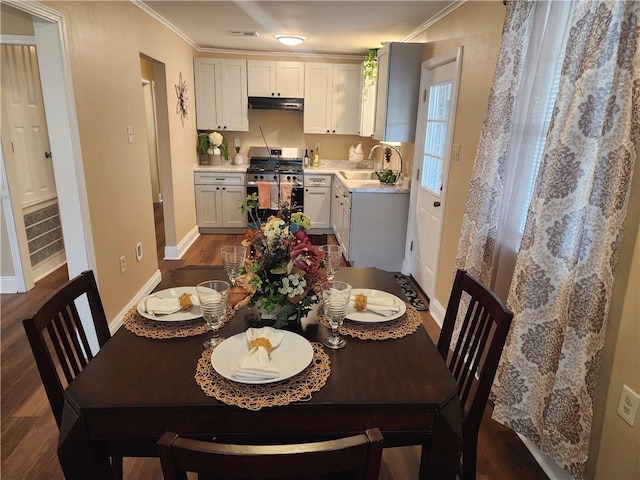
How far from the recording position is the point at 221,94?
17.1 feet

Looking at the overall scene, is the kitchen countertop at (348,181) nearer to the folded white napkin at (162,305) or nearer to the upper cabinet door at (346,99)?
the upper cabinet door at (346,99)

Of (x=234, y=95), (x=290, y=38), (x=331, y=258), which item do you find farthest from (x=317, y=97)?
(x=331, y=258)

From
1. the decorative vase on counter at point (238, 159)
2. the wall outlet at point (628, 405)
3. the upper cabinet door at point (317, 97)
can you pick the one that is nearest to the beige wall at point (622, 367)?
the wall outlet at point (628, 405)

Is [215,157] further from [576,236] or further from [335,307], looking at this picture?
[576,236]

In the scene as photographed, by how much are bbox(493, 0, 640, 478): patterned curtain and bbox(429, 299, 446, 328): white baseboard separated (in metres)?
1.27

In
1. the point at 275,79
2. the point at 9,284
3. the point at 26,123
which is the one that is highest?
the point at 275,79

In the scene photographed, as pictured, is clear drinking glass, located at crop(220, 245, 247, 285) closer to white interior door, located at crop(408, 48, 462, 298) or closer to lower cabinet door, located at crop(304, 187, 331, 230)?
white interior door, located at crop(408, 48, 462, 298)

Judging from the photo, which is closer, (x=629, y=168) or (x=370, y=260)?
(x=629, y=168)

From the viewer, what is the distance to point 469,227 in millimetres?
2348

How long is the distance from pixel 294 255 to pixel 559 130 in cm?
116

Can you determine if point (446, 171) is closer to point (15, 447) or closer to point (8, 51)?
point (15, 447)

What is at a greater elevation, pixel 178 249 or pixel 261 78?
pixel 261 78

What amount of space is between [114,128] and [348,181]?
230 cm

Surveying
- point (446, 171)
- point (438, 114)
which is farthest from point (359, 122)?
point (446, 171)
